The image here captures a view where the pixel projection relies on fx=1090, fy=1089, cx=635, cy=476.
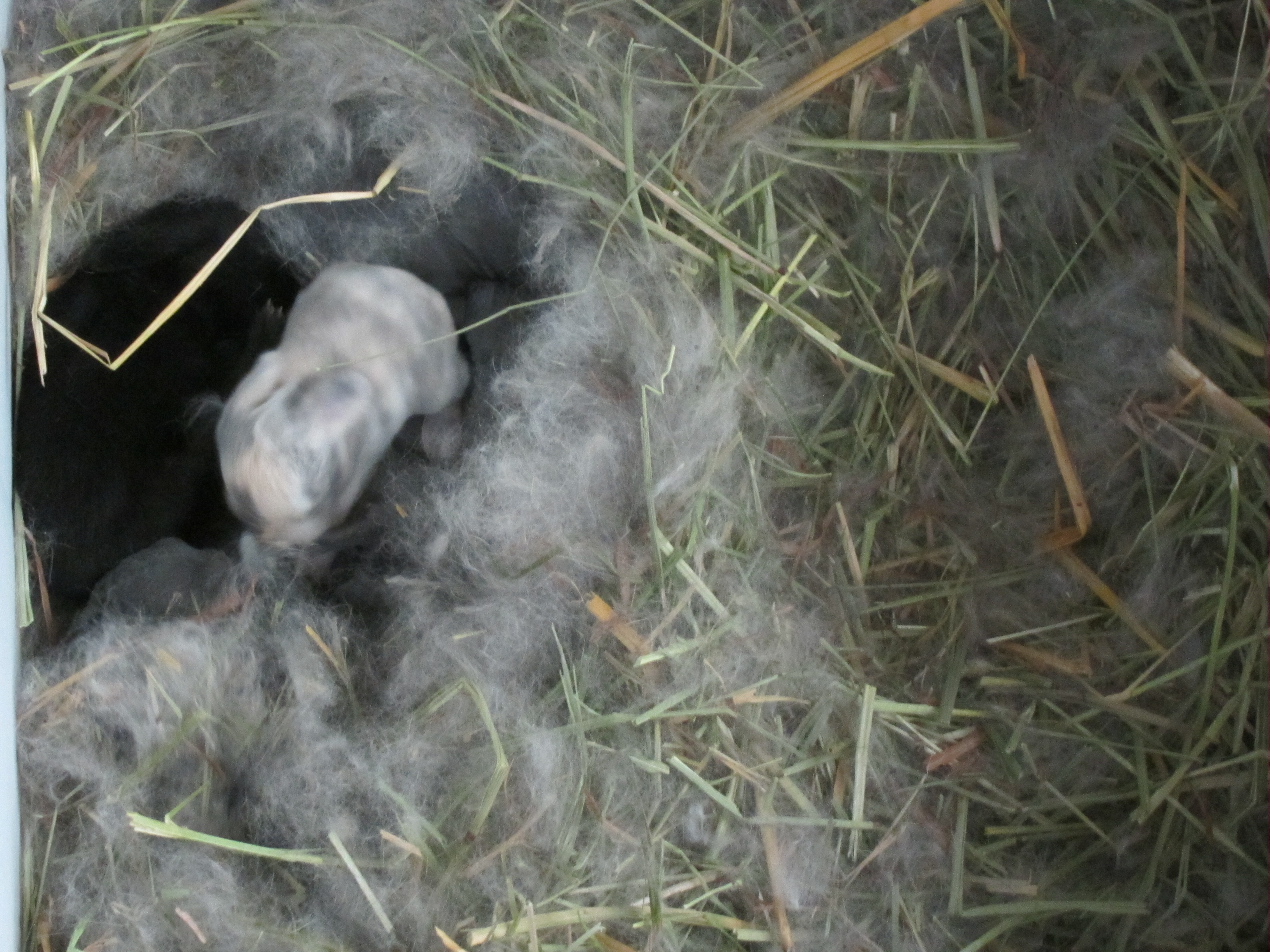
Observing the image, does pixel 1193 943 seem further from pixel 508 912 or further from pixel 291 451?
pixel 291 451

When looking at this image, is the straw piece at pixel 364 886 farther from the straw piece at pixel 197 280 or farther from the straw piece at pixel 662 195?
the straw piece at pixel 662 195

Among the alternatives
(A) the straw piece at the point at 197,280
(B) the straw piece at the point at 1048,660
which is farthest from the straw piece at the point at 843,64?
(B) the straw piece at the point at 1048,660

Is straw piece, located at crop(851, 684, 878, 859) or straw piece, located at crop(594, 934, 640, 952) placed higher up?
straw piece, located at crop(851, 684, 878, 859)

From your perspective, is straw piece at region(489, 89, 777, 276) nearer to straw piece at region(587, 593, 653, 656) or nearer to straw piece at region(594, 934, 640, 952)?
straw piece at region(587, 593, 653, 656)

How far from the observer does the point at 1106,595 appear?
3.62 feet

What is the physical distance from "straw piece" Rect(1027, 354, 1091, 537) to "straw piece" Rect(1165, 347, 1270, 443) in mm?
120

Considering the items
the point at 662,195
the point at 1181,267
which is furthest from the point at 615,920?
the point at 1181,267

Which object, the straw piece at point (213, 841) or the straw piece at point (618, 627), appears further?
the straw piece at point (618, 627)

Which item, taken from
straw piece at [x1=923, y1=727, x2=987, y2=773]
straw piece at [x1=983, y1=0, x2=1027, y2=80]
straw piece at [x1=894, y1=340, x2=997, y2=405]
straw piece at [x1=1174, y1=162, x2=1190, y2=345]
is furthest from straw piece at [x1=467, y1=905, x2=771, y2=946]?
straw piece at [x1=983, y1=0, x2=1027, y2=80]

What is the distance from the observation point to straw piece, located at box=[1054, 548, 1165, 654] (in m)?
1.09

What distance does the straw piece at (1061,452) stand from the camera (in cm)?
111

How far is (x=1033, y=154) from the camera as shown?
117cm

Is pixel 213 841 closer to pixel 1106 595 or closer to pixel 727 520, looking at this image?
pixel 727 520

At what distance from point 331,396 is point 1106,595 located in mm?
804
